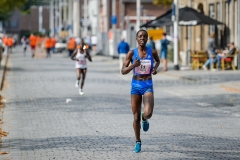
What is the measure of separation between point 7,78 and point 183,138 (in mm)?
19591

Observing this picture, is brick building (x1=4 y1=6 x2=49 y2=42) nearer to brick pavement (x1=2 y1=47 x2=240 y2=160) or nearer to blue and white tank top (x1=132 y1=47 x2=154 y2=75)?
brick pavement (x1=2 y1=47 x2=240 y2=160)

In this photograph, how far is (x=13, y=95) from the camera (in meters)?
22.1

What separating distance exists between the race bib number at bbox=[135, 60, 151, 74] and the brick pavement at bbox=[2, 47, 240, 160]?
113 cm

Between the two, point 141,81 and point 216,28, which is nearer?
point 141,81

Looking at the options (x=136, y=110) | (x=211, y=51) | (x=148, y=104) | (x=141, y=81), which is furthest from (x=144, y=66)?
(x=211, y=51)

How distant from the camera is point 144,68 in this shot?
11000 mm

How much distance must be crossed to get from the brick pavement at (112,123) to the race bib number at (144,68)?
3.70ft

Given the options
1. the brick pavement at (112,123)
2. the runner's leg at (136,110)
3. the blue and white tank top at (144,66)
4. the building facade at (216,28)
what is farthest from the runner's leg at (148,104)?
the building facade at (216,28)

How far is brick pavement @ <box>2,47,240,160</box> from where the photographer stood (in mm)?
10991

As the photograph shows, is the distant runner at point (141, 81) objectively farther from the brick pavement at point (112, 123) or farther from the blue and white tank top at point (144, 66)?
the brick pavement at point (112, 123)

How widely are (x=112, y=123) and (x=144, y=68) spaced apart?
3.85m

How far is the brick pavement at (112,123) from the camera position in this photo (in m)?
11.0

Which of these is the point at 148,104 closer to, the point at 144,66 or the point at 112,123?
the point at 144,66

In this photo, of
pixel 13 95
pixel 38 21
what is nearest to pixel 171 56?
pixel 13 95
